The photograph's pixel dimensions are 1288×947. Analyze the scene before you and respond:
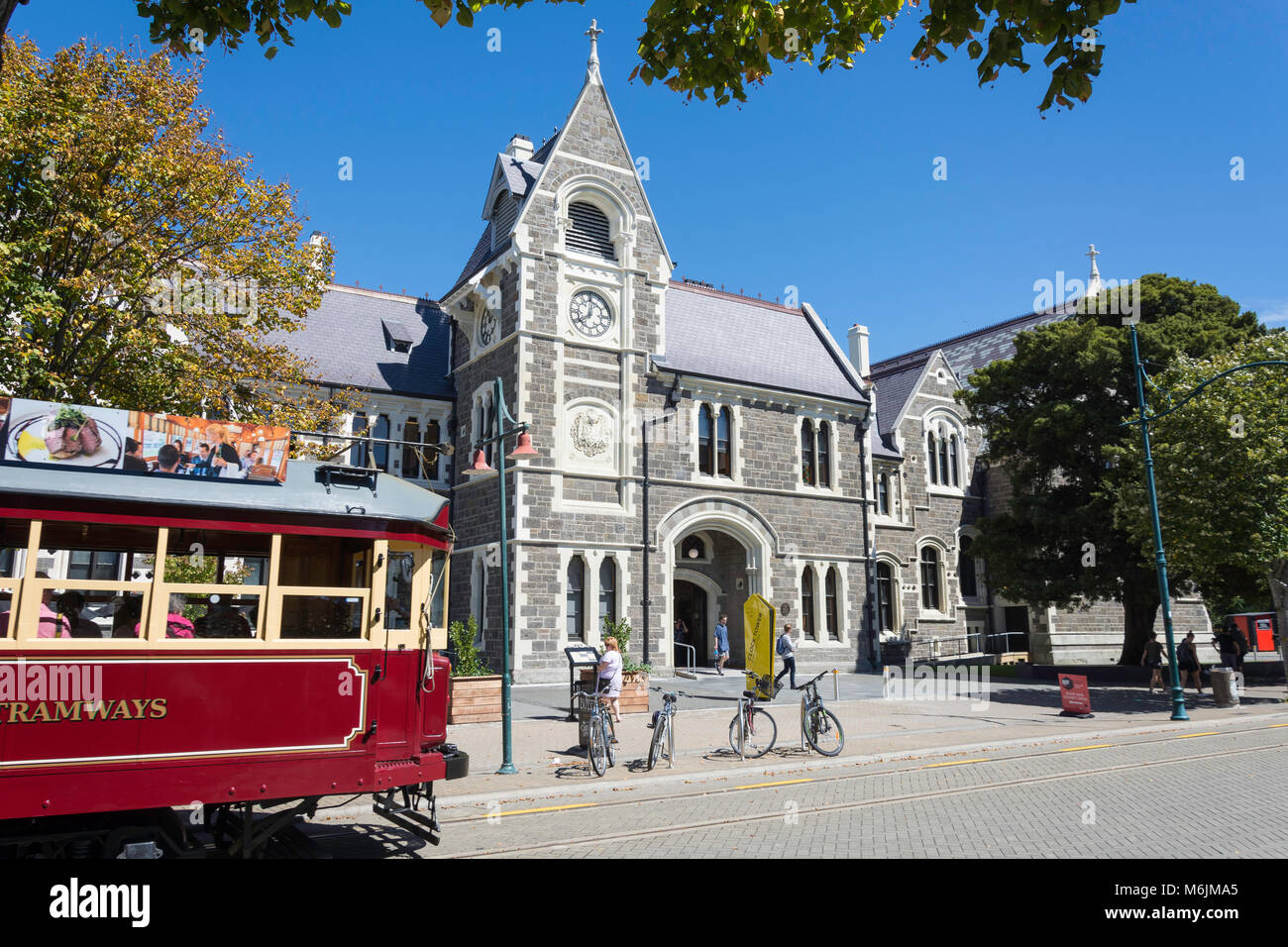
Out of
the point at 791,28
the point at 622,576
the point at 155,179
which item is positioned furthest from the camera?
the point at 622,576

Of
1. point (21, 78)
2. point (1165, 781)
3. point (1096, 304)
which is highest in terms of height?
point (1096, 304)

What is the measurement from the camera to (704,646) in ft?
96.7

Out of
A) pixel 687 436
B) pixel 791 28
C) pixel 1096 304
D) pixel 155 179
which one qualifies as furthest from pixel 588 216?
pixel 791 28

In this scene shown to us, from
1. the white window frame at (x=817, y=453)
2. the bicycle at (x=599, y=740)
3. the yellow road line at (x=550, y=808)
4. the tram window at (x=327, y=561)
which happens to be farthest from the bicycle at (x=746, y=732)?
the white window frame at (x=817, y=453)

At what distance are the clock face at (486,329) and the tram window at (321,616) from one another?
19.8 metres

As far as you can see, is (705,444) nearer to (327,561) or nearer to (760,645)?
(760,645)

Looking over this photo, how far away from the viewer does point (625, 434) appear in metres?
25.6

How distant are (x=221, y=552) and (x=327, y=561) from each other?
860mm

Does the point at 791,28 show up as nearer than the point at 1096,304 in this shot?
Yes

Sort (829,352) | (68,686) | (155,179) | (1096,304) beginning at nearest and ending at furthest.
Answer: (68,686), (155,179), (1096,304), (829,352)

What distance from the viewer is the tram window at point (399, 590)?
24.6 feet

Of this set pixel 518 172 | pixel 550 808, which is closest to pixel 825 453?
pixel 518 172

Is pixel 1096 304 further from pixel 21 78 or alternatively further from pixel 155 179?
pixel 21 78
